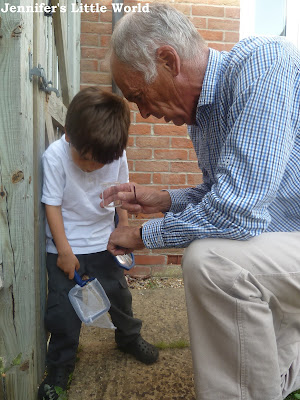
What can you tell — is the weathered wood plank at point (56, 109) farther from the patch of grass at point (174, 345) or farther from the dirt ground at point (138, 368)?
the patch of grass at point (174, 345)

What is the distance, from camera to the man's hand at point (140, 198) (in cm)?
194

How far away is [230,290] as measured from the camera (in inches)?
50.2

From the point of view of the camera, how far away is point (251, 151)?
4.08 feet

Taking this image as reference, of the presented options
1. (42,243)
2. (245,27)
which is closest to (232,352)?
(42,243)

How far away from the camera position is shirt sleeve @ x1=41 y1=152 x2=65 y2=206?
1752mm

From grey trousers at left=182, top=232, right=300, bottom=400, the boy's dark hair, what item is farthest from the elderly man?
the boy's dark hair

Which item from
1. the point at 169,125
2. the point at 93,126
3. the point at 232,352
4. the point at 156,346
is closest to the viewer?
the point at 232,352

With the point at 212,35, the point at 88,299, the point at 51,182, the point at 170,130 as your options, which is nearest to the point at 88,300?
the point at 88,299

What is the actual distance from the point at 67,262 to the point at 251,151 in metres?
1.00

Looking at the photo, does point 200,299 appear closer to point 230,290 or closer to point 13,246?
point 230,290

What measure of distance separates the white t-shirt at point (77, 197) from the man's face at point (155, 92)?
45cm

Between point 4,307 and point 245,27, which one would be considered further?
point 245,27

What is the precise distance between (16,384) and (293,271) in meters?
1.13

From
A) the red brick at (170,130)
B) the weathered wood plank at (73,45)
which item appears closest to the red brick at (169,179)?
the red brick at (170,130)
